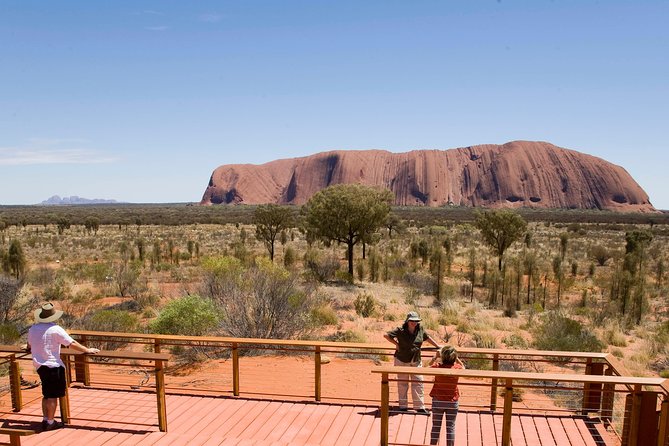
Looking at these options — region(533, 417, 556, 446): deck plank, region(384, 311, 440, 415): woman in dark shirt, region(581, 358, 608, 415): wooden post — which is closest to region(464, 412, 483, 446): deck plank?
region(384, 311, 440, 415): woman in dark shirt

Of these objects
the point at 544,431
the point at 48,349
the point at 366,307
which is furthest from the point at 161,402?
the point at 366,307

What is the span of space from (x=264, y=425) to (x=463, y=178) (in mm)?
152810

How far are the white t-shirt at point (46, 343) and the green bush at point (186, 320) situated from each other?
607cm

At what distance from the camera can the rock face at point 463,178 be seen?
139m

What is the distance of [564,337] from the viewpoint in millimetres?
12680

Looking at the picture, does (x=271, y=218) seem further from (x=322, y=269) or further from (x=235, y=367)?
(x=235, y=367)

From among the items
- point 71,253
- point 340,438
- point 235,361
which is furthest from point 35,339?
point 71,253

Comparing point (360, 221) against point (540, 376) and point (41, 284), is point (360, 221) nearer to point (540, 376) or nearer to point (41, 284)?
point (41, 284)

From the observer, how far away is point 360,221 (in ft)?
76.2

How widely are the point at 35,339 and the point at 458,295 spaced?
55.5 ft

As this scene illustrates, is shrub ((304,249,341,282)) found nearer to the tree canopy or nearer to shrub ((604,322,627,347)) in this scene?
the tree canopy

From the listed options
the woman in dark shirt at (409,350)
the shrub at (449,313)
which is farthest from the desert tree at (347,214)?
the woman in dark shirt at (409,350)

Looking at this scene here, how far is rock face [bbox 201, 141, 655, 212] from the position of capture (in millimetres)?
139375

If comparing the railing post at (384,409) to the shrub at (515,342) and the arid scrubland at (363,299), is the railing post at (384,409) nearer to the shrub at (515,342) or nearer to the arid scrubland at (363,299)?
the arid scrubland at (363,299)
